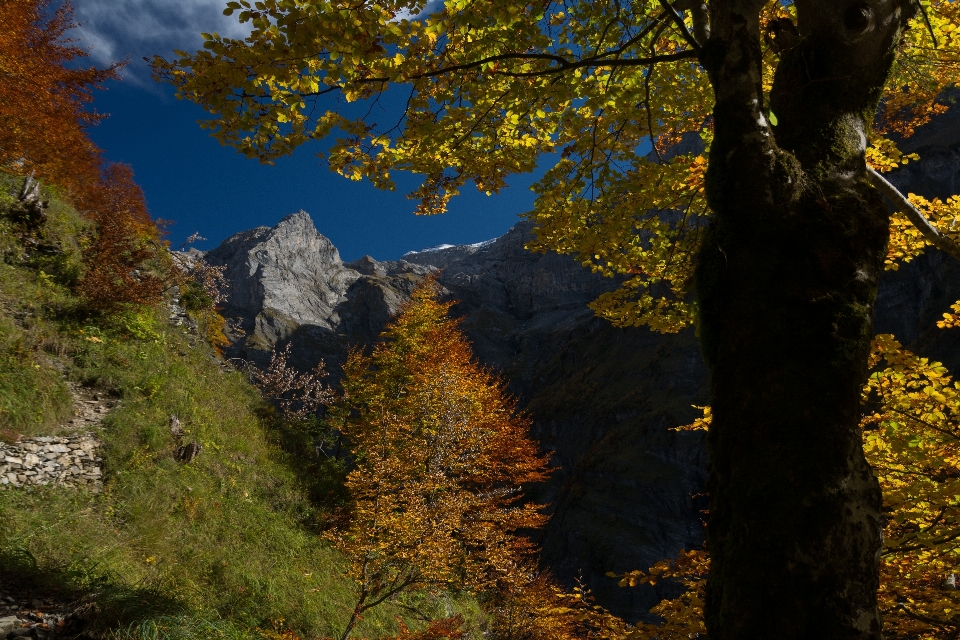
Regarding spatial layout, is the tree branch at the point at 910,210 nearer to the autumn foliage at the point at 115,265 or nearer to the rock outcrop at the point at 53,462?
the rock outcrop at the point at 53,462

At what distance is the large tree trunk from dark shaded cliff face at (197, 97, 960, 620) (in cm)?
1418

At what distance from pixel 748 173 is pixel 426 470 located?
347 inches

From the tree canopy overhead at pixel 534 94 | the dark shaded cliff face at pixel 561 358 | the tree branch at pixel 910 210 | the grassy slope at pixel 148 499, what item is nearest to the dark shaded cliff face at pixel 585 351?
the dark shaded cliff face at pixel 561 358

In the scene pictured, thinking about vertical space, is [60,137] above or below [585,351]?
below

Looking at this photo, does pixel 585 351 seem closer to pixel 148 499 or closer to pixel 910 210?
pixel 148 499

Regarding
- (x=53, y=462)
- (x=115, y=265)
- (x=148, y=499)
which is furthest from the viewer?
(x=115, y=265)

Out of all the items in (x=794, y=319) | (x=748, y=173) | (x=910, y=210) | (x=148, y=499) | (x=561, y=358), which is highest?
(x=561, y=358)

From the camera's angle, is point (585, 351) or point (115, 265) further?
point (585, 351)

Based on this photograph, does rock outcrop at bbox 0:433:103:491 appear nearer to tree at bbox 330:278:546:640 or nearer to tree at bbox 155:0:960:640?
tree at bbox 330:278:546:640

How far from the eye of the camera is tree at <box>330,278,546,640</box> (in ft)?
25.4

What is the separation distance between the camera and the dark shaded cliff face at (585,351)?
33906mm

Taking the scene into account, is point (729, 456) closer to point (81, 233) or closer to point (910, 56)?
point (910, 56)

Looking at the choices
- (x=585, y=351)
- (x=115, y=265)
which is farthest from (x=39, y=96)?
(x=585, y=351)

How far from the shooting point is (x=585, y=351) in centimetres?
7112
